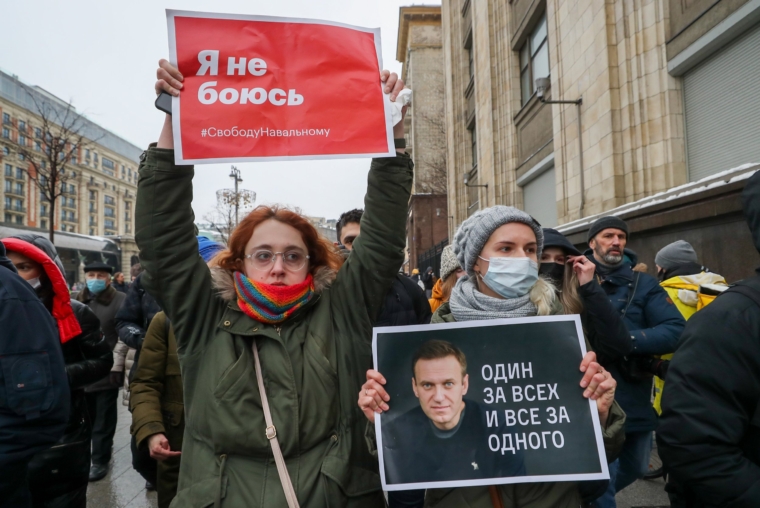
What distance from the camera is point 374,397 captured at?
169 cm

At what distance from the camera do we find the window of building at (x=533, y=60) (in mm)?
12891

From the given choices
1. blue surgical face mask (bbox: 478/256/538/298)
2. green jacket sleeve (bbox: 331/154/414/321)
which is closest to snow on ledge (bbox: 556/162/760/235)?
blue surgical face mask (bbox: 478/256/538/298)

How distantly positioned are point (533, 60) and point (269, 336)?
14251 millimetres

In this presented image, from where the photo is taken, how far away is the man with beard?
9.82 ft

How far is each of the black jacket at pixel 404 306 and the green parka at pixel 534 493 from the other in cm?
165

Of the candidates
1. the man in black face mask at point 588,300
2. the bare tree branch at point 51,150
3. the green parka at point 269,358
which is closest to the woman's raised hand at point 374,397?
the green parka at point 269,358

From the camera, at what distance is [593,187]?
9289mm

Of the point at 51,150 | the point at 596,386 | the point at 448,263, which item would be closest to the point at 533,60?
the point at 448,263

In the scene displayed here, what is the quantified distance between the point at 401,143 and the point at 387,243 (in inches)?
15.9

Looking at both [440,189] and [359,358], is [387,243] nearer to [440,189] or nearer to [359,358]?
[359,358]

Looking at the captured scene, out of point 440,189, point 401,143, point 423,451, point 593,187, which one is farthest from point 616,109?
point 440,189

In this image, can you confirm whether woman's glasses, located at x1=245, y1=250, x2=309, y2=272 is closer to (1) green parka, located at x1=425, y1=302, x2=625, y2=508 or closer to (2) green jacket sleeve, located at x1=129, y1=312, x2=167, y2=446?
(1) green parka, located at x1=425, y1=302, x2=625, y2=508

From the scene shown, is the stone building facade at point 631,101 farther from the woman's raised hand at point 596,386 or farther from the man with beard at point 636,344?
the woman's raised hand at point 596,386

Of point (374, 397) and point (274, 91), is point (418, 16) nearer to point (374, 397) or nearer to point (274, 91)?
point (274, 91)
